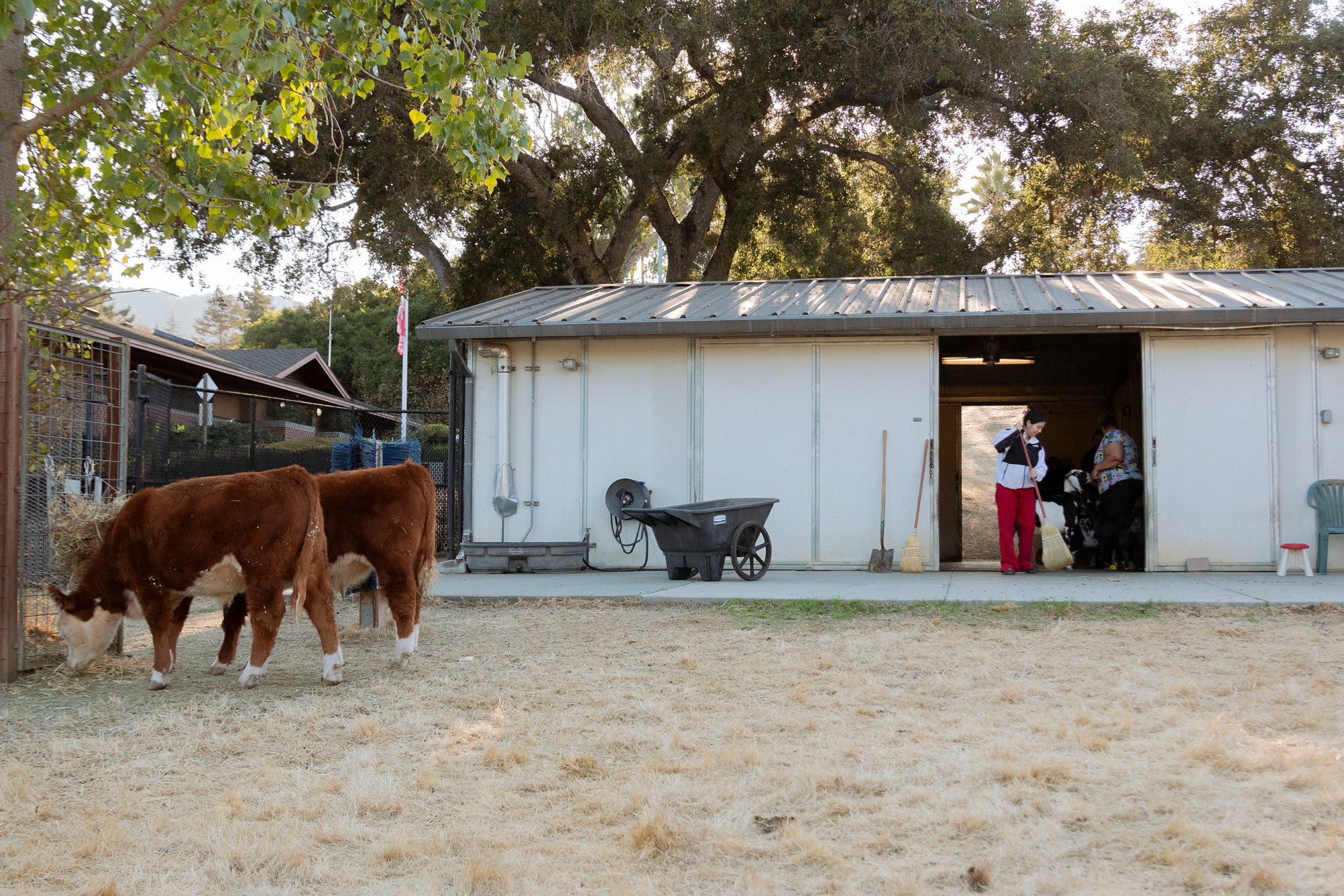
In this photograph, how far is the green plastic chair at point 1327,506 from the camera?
10648 mm

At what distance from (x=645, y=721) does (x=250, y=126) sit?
232 inches

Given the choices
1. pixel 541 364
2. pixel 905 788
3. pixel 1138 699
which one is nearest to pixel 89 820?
pixel 905 788

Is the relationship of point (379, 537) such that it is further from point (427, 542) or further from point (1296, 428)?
point (1296, 428)

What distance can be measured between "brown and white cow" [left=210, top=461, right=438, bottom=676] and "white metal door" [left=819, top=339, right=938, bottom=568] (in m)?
6.08

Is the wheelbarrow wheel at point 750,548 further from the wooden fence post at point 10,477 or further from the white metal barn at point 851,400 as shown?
the wooden fence post at point 10,477

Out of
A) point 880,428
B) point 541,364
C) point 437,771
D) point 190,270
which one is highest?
point 190,270

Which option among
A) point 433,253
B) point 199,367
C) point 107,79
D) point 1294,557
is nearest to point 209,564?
point 107,79

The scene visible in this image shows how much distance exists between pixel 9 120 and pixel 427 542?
12.8 ft

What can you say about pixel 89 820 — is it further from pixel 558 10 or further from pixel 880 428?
pixel 558 10

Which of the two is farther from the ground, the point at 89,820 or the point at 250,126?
the point at 250,126

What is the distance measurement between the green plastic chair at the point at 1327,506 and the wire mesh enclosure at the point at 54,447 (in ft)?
37.1

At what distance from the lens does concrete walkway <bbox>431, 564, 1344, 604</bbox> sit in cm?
901

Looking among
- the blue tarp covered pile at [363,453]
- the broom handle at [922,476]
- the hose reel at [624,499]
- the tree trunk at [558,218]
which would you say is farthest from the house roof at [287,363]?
the broom handle at [922,476]

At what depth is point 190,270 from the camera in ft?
65.9
